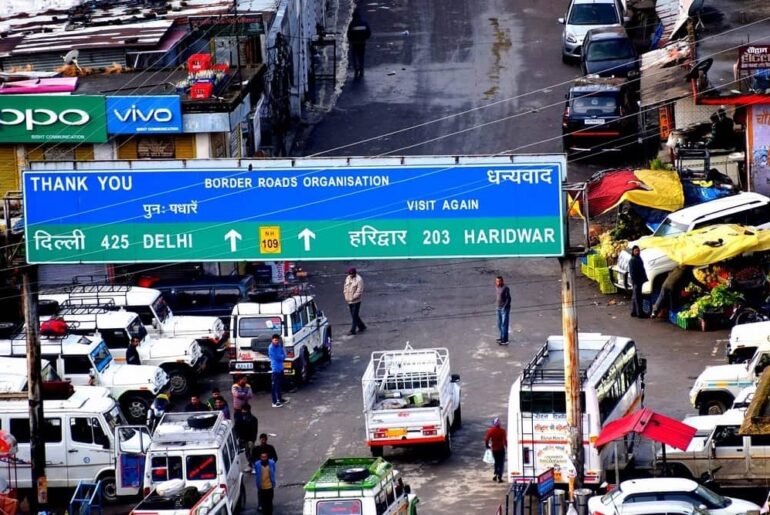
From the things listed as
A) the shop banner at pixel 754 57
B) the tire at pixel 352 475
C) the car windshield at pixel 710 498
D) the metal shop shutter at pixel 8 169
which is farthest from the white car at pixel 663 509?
the metal shop shutter at pixel 8 169

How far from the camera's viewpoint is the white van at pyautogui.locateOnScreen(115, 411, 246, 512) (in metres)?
30.4

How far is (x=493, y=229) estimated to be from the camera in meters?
31.1

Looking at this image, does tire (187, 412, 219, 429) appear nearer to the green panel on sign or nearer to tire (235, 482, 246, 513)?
tire (235, 482, 246, 513)

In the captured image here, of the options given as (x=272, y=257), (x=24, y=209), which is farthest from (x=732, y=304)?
(x=24, y=209)

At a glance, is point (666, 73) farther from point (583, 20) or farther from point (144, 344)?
point (144, 344)

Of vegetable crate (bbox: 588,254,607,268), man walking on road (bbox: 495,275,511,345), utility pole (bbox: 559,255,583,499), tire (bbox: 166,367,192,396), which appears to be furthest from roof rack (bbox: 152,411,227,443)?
vegetable crate (bbox: 588,254,607,268)

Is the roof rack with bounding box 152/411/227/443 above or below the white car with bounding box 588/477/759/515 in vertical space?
above

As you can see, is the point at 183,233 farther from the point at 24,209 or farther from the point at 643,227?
the point at 643,227

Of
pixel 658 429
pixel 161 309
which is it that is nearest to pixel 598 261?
pixel 161 309

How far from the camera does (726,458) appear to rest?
100ft

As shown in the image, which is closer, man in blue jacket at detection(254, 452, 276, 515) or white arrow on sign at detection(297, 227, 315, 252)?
man in blue jacket at detection(254, 452, 276, 515)

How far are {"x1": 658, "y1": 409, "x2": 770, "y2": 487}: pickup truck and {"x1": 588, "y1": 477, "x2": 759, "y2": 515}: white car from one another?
1.46m

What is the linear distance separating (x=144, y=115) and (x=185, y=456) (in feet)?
50.7

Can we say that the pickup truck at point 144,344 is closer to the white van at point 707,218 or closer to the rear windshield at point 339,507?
the white van at point 707,218
